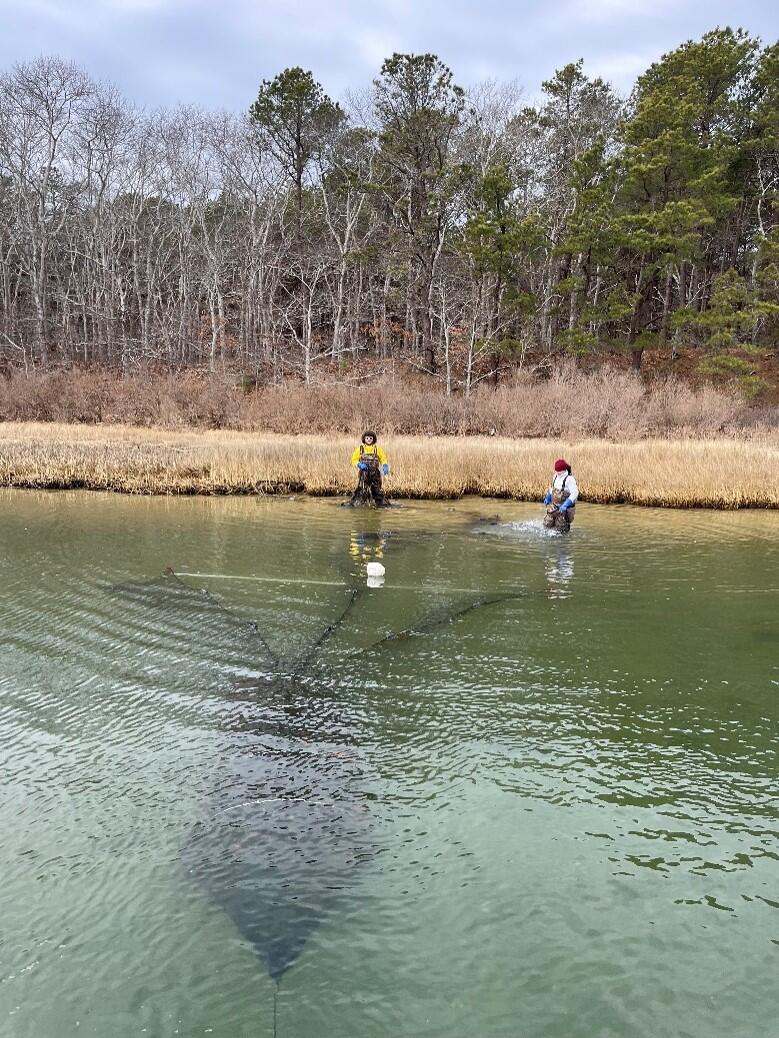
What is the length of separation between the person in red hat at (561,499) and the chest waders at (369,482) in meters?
3.64

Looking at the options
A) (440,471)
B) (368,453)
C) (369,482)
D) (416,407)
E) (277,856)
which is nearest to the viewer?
(277,856)

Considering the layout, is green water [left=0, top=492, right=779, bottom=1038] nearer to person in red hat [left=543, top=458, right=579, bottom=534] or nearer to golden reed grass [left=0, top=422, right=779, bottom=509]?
person in red hat [left=543, top=458, right=579, bottom=534]

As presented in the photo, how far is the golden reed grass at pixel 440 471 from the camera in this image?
1559cm

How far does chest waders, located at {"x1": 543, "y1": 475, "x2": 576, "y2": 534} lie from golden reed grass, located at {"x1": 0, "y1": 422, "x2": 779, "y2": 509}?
163 inches

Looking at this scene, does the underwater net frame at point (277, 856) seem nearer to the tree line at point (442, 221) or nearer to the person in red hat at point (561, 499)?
the person in red hat at point (561, 499)

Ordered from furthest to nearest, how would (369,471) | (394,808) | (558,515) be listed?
(369,471)
(558,515)
(394,808)

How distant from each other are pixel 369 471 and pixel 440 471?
2.79 m

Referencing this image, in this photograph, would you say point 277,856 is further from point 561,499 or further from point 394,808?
point 561,499

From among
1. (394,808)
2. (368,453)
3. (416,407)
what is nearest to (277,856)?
(394,808)

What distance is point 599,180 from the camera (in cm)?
2967

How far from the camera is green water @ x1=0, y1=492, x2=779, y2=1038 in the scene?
120 inches

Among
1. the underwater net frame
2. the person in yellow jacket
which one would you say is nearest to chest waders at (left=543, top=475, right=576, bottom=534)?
the person in yellow jacket

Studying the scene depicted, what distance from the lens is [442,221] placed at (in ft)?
101

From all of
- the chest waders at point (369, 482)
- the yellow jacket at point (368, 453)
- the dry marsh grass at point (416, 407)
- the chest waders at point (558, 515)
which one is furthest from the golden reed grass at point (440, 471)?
the dry marsh grass at point (416, 407)
